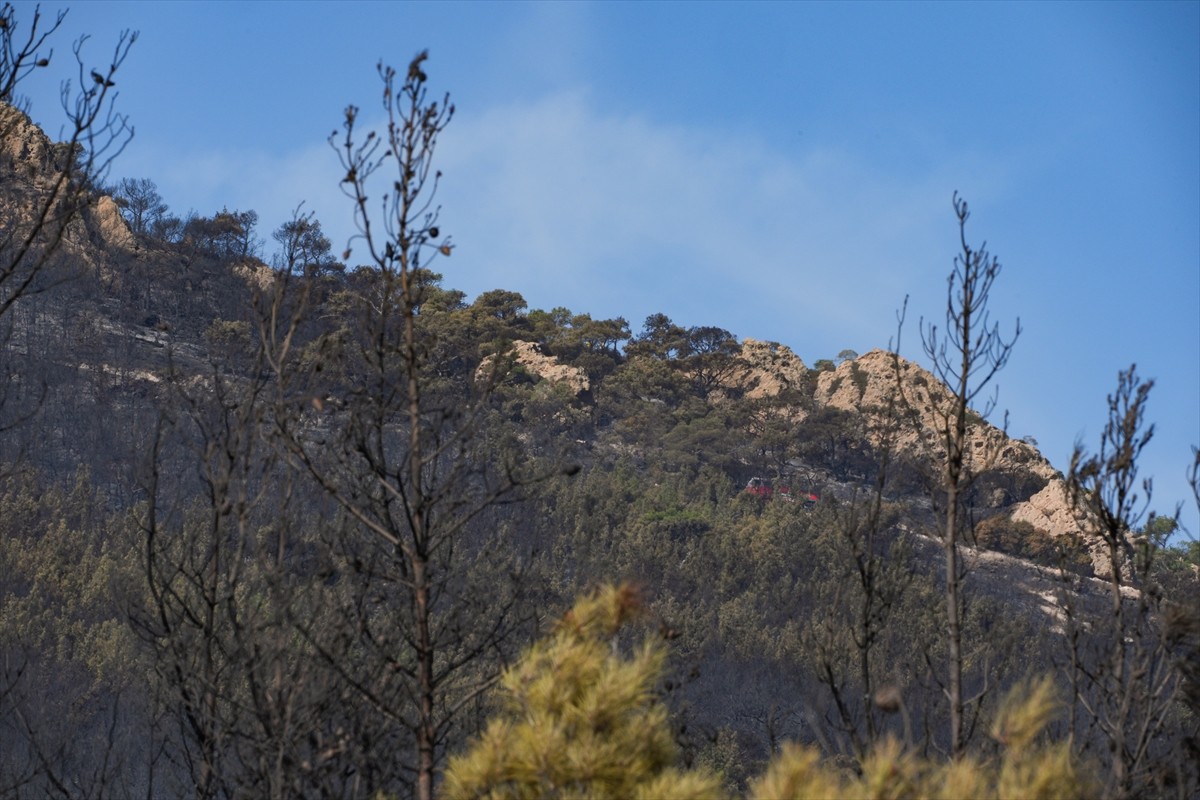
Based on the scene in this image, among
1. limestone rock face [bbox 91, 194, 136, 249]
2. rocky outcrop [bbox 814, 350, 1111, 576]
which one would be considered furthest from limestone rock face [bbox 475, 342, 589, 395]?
limestone rock face [bbox 91, 194, 136, 249]

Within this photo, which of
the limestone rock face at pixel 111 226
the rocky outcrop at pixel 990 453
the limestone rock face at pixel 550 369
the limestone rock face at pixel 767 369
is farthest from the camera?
the limestone rock face at pixel 767 369

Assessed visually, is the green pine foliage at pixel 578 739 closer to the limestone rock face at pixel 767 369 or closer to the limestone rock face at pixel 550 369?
the limestone rock face at pixel 550 369

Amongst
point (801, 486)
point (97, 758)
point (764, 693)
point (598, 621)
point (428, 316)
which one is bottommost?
point (97, 758)

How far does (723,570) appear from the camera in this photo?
3812cm

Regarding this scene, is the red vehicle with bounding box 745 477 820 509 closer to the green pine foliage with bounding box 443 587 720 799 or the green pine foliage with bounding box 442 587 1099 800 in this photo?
the green pine foliage with bounding box 442 587 1099 800

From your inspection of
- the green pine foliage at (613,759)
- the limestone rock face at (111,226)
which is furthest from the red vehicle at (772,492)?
the green pine foliage at (613,759)

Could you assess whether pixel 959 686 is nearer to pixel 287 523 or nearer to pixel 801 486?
pixel 287 523

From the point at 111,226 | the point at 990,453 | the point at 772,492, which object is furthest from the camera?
the point at 111,226

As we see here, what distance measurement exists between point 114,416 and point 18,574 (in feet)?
44.0

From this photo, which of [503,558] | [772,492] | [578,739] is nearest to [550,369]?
[772,492]

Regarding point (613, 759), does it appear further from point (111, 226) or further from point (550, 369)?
point (111, 226)

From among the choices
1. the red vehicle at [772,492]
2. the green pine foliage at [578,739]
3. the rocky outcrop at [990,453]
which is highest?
the rocky outcrop at [990,453]

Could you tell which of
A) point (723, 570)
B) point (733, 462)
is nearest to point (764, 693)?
point (723, 570)

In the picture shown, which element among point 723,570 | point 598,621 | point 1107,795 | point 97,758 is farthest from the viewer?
point 723,570
